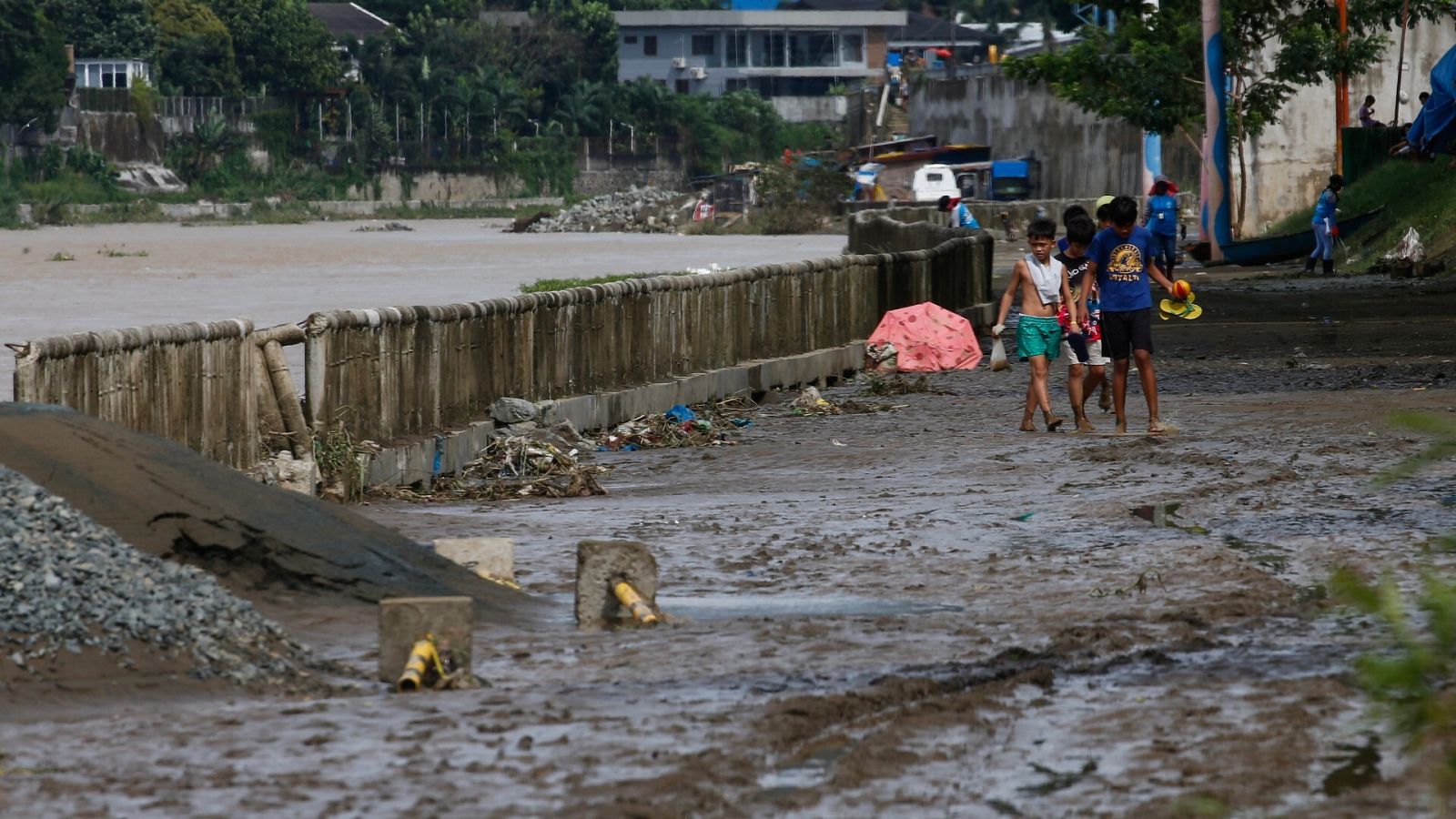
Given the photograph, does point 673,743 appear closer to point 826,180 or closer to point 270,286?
point 270,286

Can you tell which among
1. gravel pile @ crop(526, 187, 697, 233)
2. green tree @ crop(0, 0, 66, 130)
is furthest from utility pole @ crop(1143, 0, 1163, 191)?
green tree @ crop(0, 0, 66, 130)

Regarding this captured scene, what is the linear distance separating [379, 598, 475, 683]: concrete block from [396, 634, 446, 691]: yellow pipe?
6 centimetres

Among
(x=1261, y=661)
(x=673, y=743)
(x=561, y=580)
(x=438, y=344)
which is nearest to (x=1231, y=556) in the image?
(x=1261, y=661)

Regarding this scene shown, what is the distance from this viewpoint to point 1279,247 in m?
36.5

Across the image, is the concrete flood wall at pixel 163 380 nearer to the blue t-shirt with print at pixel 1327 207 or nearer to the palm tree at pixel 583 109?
the blue t-shirt with print at pixel 1327 207

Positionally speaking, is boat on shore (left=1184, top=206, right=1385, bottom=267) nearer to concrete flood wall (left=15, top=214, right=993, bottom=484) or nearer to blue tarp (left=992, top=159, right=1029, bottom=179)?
concrete flood wall (left=15, top=214, right=993, bottom=484)

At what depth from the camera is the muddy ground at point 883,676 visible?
5227 mm

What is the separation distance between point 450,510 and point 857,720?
232 inches

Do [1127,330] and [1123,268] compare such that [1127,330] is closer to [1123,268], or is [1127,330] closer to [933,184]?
[1123,268]

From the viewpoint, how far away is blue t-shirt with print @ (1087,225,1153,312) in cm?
1379

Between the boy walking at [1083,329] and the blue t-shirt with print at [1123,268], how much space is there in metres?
0.28

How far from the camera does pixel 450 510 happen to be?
11500 mm

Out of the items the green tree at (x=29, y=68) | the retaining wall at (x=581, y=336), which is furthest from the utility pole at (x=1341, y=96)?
the green tree at (x=29, y=68)

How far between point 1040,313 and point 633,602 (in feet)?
25.2
